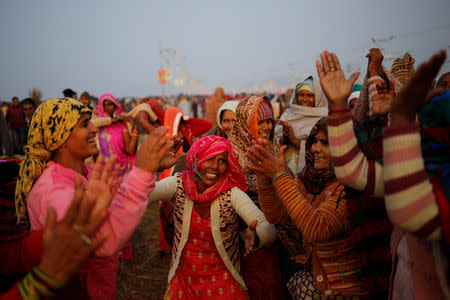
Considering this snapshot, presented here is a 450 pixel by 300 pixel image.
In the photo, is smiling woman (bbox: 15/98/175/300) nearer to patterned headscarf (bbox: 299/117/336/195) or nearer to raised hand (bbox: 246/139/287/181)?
raised hand (bbox: 246/139/287/181)

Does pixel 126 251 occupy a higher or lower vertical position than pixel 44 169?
lower

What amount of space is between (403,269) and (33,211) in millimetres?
2037

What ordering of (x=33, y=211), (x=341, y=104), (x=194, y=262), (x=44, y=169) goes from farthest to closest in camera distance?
1. (x=194, y=262)
2. (x=44, y=169)
3. (x=33, y=211)
4. (x=341, y=104)

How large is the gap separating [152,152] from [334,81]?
3.38 feet

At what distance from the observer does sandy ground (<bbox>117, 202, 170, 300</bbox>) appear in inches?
147

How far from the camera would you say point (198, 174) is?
2338 mm

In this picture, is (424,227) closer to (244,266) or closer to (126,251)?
(244,266)

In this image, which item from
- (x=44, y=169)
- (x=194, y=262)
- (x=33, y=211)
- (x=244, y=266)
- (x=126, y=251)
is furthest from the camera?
(x=126, y=251)

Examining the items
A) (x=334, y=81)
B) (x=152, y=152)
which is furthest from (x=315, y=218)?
(x=152, y=152)

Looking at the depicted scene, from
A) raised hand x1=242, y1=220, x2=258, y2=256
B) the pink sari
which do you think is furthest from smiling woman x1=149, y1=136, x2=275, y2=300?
the pink sari

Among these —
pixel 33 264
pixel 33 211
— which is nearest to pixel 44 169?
pixel 33 211

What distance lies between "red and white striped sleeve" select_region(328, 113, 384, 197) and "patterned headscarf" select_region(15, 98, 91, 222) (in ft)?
5.35

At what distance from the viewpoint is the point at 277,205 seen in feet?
6.64

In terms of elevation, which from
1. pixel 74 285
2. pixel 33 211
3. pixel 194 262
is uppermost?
pixel 33 211
